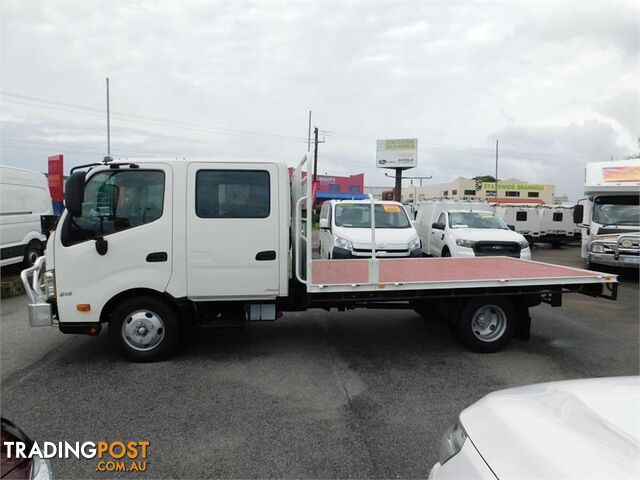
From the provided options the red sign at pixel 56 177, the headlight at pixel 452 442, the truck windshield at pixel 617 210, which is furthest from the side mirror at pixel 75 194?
the truck windshield at pixel 617 210

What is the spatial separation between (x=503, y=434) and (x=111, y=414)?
11.0 feet

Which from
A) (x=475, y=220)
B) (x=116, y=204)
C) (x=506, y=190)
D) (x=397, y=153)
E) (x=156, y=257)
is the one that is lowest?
(x=156, y=257)

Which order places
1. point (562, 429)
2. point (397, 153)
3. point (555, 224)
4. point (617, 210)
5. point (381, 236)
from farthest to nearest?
1. point (397, 153)
2. point (555, 224)
3. point (617, 210)
4. point (381, 236)
5. point (562, 429)

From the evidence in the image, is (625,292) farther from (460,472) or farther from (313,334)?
(460,472)

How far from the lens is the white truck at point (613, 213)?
412 inches

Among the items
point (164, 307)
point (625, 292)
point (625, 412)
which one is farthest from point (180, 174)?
point (625, 292)

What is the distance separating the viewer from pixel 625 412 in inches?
72.9

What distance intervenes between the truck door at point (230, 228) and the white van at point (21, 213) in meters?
7.49

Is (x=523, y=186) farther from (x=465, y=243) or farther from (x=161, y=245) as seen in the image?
(x=161, y=245)

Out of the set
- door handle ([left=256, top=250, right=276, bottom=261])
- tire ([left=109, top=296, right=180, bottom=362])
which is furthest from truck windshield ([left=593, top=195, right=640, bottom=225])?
tire ([left=109, top=296, right=180, bottom=362])

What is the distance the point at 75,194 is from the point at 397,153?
5298 centimetres

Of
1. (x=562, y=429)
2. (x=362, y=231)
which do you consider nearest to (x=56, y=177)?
(x=362, y=231)

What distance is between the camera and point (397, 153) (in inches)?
2156

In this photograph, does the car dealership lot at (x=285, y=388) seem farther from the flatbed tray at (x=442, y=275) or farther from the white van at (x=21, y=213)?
the white van at (x=21, y=213)
